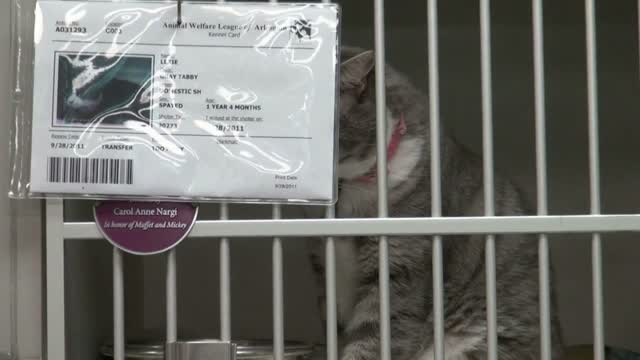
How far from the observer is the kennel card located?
65 cm

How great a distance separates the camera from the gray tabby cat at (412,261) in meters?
0.90

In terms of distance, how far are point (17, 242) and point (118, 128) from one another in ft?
0.46

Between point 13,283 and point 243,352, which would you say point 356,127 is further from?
point 13,283

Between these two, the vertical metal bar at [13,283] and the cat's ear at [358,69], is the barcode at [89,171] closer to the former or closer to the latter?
the vertical metal bar at [13,283]

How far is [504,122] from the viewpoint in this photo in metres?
1.19

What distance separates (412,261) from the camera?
0.89m

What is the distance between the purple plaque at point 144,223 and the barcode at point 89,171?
23 millimetres

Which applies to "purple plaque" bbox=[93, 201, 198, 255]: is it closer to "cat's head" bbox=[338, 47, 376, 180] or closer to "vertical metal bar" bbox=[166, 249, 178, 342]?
"vertical metal bar" bbox=[166, 249, 178, 342]

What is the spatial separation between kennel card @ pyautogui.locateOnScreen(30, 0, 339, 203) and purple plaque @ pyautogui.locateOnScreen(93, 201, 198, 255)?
16mm

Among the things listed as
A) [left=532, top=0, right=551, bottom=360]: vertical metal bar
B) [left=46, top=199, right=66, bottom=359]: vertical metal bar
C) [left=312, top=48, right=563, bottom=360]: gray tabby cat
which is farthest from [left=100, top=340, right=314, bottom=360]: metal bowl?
[left=532, top=0, right=551, bottom=360]: vertical metal bar

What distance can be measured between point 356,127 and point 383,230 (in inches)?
11.9

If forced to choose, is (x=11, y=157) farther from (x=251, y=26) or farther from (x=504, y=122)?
(x=504, y=122)

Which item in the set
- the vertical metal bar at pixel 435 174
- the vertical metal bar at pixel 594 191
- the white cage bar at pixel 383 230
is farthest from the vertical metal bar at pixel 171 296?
the vertical metal bar at pixel 594 191

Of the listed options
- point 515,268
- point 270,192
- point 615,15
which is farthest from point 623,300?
point 270,192
